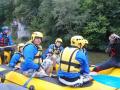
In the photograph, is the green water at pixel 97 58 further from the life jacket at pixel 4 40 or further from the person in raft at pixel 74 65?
the person in raft at pixel 74 65

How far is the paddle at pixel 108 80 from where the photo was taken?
695cm

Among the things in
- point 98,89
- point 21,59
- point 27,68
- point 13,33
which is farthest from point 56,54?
point 13,33

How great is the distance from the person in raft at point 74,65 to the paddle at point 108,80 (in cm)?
42

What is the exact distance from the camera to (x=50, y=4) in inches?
1038

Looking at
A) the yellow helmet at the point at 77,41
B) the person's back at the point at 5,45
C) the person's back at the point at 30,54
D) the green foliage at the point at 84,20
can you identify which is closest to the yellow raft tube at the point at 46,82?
the person's back at the point at 30,54

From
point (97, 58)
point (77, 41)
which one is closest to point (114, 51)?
point (77, 41)

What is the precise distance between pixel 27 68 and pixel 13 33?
27593mm

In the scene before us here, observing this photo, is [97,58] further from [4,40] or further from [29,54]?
[29,54]

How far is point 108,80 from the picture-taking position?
7.24 m

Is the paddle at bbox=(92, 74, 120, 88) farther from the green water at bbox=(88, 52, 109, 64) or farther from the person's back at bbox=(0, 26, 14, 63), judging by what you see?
the green water at bbox=(88, 52, 109, 64)

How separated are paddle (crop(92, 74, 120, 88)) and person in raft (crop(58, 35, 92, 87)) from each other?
0.42m

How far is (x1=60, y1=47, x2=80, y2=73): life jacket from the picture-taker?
21.5 feet

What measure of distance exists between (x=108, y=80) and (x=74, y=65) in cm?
99

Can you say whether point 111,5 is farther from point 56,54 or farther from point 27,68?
point 27,68
